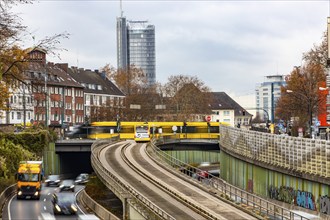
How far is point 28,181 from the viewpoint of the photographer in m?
68.2

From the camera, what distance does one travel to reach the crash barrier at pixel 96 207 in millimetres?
47703

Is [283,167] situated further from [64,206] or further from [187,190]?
[64,206]

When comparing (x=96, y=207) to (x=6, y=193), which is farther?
(x=6, y=193)

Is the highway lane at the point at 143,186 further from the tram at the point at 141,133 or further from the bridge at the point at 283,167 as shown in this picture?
the tram at the point at 141,133

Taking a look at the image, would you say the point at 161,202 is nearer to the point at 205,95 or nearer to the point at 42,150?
the point at 42,150

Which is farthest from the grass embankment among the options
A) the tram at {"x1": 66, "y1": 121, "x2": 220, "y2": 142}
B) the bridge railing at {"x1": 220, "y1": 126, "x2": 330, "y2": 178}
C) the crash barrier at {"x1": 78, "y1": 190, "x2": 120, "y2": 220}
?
the tram at {"x1": 66, "y1": 121, "x2": 220, "y2": 142}

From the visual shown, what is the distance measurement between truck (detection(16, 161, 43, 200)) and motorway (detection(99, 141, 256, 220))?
24.3ft

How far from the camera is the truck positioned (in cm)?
6775

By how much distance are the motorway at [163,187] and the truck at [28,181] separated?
24.3ft

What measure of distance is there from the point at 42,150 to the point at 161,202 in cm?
5340

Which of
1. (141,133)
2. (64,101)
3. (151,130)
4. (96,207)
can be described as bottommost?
(96,207)

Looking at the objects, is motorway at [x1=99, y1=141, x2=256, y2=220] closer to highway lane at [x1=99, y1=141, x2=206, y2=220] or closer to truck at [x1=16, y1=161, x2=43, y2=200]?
highway lane at [x1=99, y1=141, x2=206, y2=220]

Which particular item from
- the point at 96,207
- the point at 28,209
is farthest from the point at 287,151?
the point at 28,209

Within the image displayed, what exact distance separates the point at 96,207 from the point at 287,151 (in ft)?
53.1
